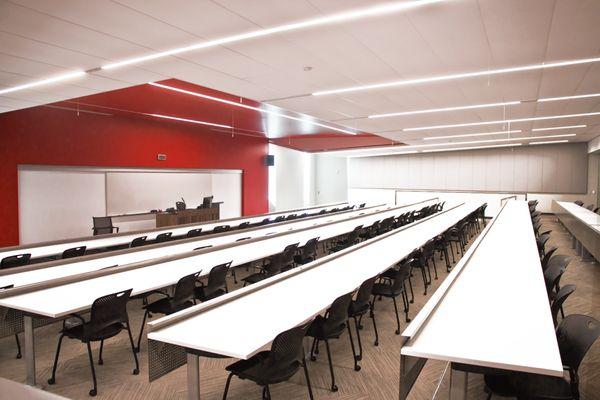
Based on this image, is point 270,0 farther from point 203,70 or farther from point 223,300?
point 223,300

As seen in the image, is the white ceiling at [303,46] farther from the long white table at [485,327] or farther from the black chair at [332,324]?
the black chair at [332,324]

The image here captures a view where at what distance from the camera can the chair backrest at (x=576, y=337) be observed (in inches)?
88.5

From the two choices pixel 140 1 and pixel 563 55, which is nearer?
pixel 140 1

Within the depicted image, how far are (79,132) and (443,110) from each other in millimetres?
8408

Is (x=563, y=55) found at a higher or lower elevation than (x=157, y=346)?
higher

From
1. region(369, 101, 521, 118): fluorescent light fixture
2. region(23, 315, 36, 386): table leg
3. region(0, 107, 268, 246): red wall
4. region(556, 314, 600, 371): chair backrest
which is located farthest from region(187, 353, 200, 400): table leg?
region(0, 107, 268, 246): red wall

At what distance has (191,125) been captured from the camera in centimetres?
1150

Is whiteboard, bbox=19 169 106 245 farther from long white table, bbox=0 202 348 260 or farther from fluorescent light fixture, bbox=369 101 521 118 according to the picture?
fluorescent light fixture, bbox=369 101 521 118

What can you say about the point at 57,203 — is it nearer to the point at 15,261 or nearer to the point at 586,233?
the point at 15,261

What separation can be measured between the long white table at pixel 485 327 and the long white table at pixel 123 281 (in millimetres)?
2306

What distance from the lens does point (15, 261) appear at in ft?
14.5

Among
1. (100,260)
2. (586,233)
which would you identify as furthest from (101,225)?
(586,233)

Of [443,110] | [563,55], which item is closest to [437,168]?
[443,110]

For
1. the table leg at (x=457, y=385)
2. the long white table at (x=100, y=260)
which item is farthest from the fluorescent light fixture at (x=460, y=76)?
the table leg at (x=457, y=385)
